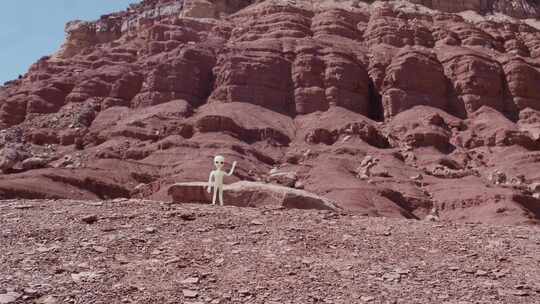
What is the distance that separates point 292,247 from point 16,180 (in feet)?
90.0

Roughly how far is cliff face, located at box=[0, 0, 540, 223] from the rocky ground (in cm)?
1894

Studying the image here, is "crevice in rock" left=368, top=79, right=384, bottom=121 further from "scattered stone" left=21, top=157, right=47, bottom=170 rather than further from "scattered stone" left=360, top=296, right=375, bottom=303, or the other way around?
"scattered stone" left=360, top=296, right=375, bottom=303

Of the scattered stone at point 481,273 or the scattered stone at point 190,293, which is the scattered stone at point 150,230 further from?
the scattered stone at point 481,273

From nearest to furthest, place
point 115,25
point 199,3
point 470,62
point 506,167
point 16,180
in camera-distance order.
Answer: point 16,180
point 506,167
point 470,62
point 199,3
point 115,25

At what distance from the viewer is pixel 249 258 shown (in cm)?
860

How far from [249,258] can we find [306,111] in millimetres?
51432

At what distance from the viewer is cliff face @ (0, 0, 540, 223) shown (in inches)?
1532

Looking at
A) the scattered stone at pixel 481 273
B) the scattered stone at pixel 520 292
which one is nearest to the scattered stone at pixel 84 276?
the scattered stone at pixel 481 273

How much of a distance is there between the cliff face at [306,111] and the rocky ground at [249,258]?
18940 mm

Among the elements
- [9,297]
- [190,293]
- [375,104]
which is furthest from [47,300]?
[375,104]

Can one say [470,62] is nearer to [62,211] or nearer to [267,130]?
[267,130]

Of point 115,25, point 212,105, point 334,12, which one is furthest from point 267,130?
point 115,25

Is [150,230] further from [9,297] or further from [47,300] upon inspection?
[9,297]

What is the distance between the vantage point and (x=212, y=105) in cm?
5700
